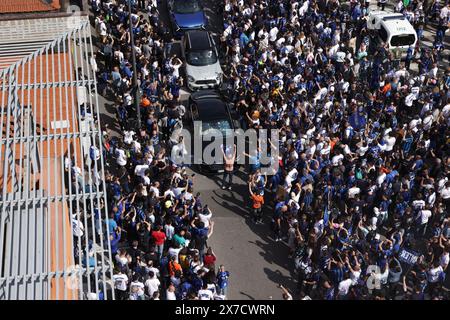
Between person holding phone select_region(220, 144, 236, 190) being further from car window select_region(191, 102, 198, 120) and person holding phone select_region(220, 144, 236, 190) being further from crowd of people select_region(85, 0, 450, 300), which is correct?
car window select_region(191, 102, 198, 120)

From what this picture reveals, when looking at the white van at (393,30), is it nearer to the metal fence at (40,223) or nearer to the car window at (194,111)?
the car window at (194,111)

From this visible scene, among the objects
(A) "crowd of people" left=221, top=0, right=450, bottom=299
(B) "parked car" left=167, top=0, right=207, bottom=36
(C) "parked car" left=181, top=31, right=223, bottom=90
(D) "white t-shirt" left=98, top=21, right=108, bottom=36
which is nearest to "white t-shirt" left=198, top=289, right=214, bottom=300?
(A) "crowd of people" left=221, top=0, right=450, bottom=299

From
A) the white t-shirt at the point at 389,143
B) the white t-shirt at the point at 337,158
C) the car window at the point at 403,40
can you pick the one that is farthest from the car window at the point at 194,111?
the car window at the point at 403,40

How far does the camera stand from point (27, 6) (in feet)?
69.3

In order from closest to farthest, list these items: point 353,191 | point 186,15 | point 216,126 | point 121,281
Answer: point 121,281 < point 353,191 < point 216,126 < point 186,15

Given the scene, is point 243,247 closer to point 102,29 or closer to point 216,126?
point 216,126

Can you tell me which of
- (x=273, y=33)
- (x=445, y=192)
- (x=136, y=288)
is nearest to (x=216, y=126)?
(x=273, y=33)

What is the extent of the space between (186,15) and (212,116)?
7946mm

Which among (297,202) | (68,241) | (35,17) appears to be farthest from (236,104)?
(68,241)

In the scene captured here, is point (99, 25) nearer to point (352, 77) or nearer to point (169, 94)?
point (169, 94)

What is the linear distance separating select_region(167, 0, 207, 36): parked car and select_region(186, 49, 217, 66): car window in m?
2.92

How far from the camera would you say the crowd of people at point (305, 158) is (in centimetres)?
1528

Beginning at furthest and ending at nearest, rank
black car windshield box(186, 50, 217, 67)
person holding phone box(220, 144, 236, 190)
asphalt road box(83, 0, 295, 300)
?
black car windshield box(186, 50, 217, 67) < person holding phone box(220, 144, 236, 190) < asphalt road box(83, 0, 295, 300)

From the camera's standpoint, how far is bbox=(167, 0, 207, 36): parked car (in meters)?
26.5
